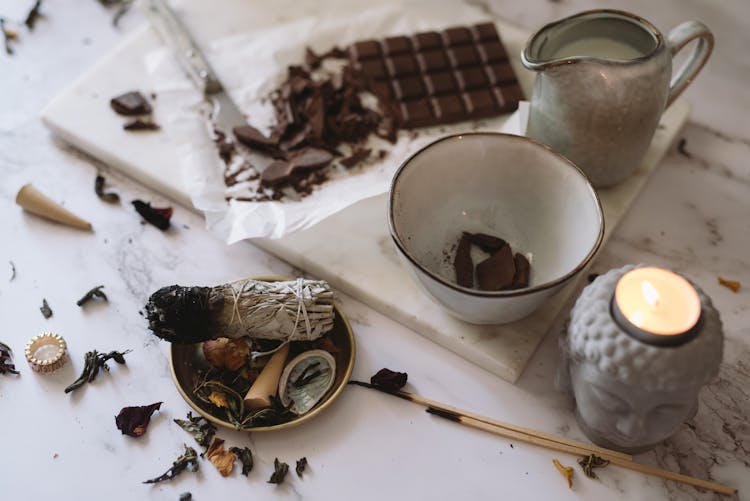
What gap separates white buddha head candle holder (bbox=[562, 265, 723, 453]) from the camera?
2.45ft

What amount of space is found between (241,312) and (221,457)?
0.18 meters

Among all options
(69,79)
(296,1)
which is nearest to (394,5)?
(296,1)

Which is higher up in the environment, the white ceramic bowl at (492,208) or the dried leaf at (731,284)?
the white ceramic bowl at (492,208)

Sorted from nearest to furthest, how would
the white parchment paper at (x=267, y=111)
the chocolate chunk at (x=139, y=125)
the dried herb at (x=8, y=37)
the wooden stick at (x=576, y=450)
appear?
the wooden stick at (x=576, y=450)
the white parchment paper at (x=267, y=111)
the chocolate chunk at (x=139, y=125)
the dried herb at (x=8, y=37)

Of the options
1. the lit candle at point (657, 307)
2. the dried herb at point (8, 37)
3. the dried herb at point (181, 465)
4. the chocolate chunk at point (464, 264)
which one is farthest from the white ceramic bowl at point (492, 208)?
the dried herb at point (8, 37)

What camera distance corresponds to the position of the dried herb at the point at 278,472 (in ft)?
2.87

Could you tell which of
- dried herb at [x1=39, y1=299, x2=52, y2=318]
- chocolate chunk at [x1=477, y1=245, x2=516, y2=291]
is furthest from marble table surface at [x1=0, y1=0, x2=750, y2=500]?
chocolate chunk at [x1=477, y1=245, x2=516, y2=291]

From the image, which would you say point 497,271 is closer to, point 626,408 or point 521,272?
point 521,272

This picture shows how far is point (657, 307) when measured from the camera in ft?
2.50

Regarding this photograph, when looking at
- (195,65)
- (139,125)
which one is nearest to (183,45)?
(195,65)

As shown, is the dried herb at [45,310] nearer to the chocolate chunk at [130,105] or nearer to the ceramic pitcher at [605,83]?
the chocolate chunk at [130,105]

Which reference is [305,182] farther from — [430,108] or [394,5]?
[394,5]

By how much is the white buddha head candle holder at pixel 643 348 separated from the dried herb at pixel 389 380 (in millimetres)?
224

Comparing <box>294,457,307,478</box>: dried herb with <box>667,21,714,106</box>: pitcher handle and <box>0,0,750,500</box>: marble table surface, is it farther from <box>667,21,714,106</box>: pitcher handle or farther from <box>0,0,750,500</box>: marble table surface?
<box>667,21,714,106</box>: pitcher handle
